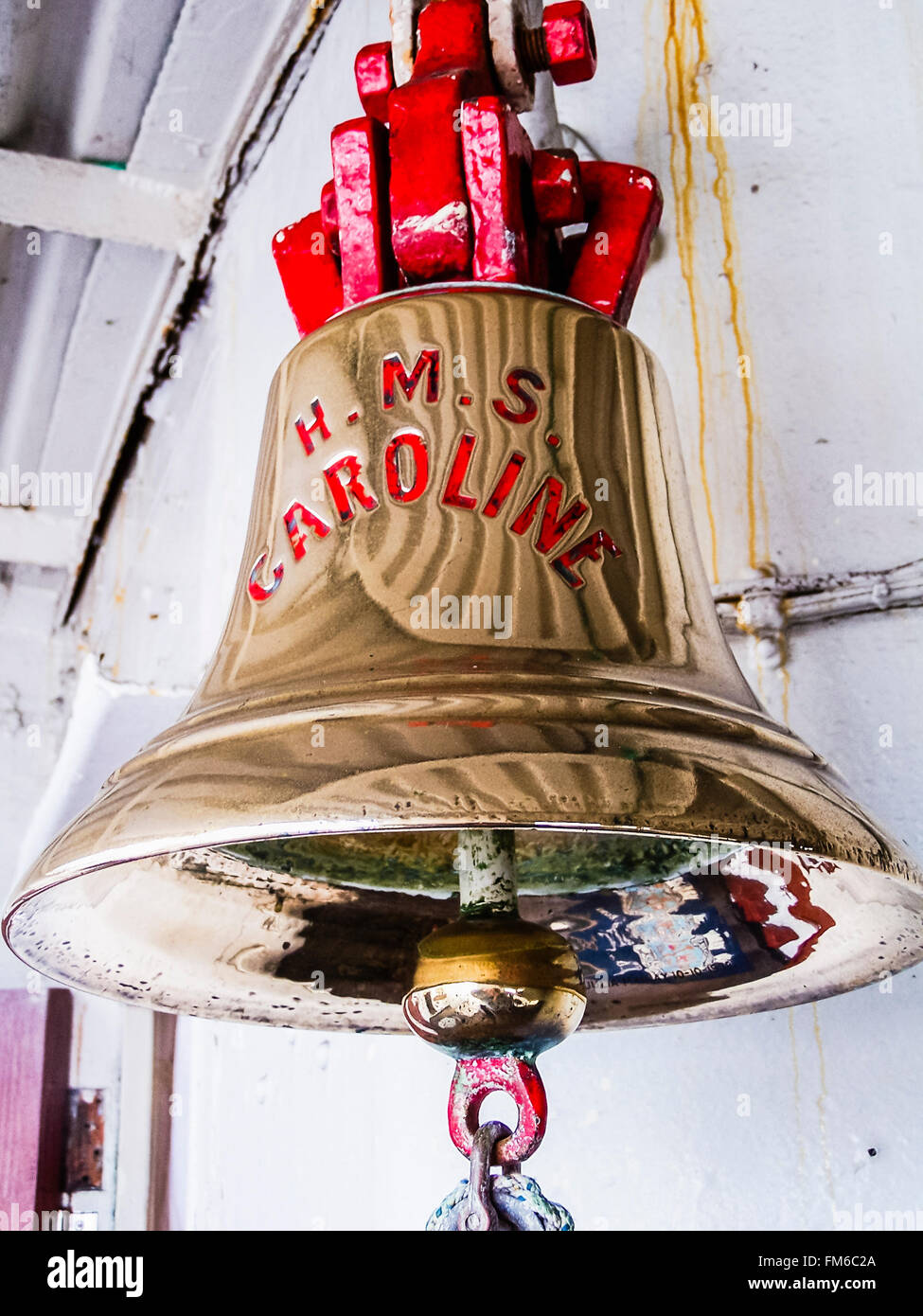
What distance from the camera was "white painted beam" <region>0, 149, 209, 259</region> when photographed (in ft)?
5.01

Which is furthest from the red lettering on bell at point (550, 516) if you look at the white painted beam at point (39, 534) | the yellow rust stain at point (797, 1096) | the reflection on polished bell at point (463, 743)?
the white painted beam at point (39, 534)

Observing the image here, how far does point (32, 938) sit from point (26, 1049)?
1.42m

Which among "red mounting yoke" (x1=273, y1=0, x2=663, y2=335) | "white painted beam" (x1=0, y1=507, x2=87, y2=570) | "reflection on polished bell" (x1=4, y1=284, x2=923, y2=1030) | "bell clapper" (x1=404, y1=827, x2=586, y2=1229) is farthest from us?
"white painted beam" (x1=0, y1=507, x2=87, y2=570)

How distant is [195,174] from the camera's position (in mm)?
1579

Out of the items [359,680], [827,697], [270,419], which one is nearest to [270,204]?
[270,419]

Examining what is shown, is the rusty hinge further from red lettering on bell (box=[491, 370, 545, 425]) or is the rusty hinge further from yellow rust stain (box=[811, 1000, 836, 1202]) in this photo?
red lettering on bell (box=[491, 370, 545, 425])

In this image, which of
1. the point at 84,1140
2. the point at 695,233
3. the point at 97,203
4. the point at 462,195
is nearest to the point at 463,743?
the point at 462,195

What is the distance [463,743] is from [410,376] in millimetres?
234

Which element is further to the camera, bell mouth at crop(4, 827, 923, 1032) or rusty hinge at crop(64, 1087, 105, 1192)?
rusty hinge at crop(64, 1087, 105, 1192)

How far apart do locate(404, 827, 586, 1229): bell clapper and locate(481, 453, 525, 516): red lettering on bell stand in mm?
145

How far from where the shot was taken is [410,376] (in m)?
0.63

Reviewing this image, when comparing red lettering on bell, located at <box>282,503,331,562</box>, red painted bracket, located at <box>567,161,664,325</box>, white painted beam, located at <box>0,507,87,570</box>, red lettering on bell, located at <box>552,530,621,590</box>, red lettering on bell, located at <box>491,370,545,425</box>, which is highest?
white painted beam, located at <box>0,507,87,570</box>

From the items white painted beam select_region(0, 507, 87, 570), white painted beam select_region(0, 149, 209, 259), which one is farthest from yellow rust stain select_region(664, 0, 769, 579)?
white painted beam select_region(0, 507, 87, 570)

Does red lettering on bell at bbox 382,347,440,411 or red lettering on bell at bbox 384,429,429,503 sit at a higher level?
red lettering on bell at bbox 382,347,440,411
